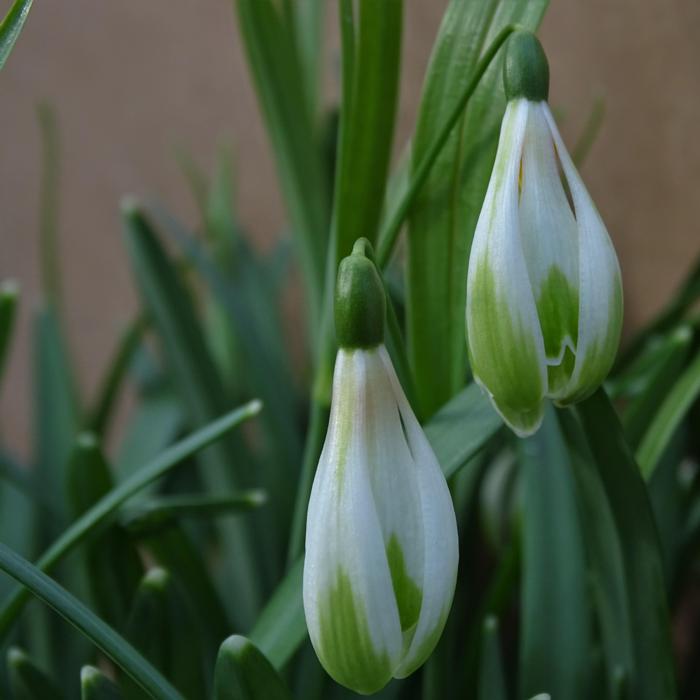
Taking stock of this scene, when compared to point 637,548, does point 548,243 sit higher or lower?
Answer: higher

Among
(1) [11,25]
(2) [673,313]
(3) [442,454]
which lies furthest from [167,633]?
(2) [673,313]

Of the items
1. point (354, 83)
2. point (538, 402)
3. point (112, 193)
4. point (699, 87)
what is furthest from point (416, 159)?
point (112, 193)

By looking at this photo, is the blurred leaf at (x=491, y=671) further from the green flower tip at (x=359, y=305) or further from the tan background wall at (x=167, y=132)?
the tan background wall at (x=167, y=132)

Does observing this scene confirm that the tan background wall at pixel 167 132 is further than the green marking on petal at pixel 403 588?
Yes

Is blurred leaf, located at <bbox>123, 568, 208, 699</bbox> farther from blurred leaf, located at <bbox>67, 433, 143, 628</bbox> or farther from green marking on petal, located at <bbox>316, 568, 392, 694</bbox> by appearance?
green marking on petal, located at <bbox>316, 568, 392, 694</bbox>

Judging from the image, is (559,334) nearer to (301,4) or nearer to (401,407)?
(401,407)

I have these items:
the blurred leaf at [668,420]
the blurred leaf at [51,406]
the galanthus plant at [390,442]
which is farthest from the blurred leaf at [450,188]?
the blurred leaf at [51,406]

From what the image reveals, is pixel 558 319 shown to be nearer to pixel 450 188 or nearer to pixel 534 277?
pixel 534 277

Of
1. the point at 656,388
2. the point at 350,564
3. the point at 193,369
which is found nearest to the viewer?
the point at 350,564
